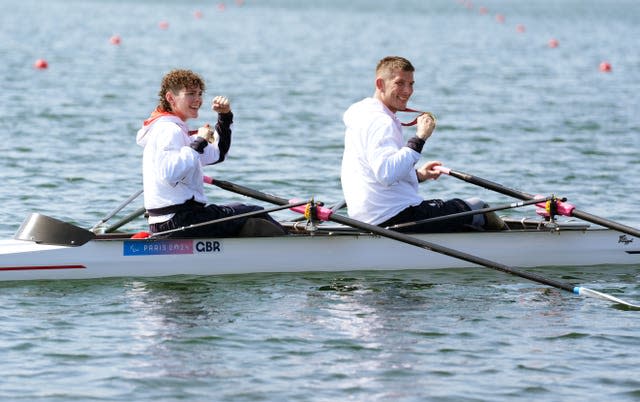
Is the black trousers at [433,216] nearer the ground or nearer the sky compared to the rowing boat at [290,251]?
nearer the sky

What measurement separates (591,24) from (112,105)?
3995 cm

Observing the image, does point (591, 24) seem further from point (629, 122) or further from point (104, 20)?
point (629, 122)

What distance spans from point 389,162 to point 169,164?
6.27 feet

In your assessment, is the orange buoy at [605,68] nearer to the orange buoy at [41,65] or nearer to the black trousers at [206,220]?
the orange buoy at [41,65]

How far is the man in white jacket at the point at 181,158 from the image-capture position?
11.2 metres

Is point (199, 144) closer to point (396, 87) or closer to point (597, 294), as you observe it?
point (396, 87)

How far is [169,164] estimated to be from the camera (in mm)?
11141

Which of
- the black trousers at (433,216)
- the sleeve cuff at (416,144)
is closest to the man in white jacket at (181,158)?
the black trousers at (433,216)

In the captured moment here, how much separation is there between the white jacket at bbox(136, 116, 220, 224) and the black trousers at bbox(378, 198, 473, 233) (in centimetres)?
181

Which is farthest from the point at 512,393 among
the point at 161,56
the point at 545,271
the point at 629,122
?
the point at 161,56

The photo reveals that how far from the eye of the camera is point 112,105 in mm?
27203

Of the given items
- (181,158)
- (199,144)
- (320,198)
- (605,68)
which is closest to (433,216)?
(199,144)

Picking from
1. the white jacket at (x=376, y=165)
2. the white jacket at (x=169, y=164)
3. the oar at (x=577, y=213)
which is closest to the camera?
the white jacket at (x=169, y=164)

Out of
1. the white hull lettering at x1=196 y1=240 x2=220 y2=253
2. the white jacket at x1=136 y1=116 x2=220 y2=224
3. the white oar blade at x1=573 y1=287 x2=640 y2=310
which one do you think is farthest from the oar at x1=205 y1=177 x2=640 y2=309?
the white jacket at x1=136 y1=116 x2=220 y2=224
